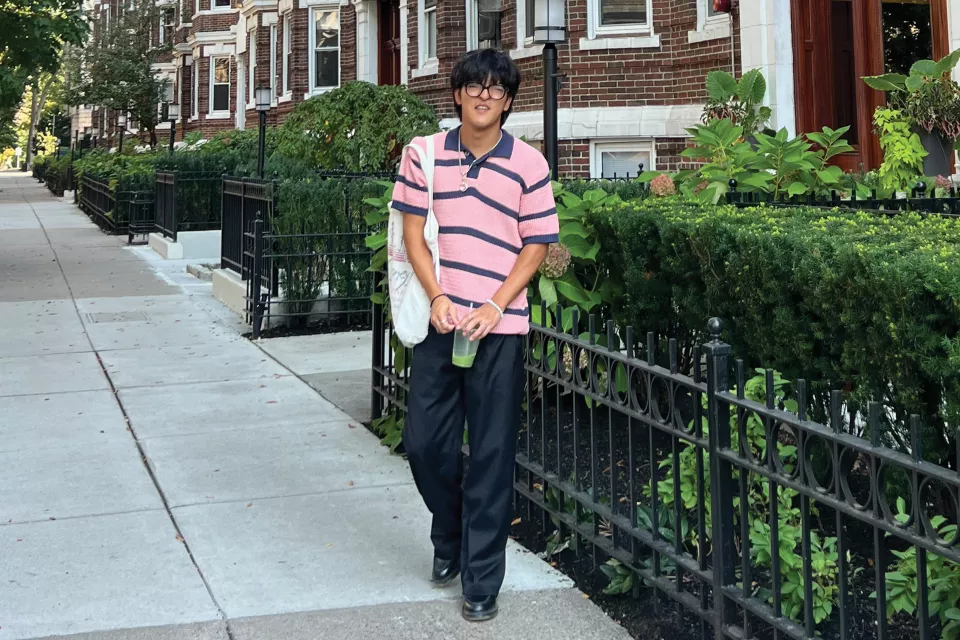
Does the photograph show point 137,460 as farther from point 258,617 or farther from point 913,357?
point 913,357

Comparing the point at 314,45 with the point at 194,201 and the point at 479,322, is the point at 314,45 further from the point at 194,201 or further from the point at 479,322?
the point at 479,322

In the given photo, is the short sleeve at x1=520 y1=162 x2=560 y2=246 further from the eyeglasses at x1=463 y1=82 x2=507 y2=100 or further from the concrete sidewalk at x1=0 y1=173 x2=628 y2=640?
the concrete sidewalk at x1=0 y1=173 x2=628 y2=640

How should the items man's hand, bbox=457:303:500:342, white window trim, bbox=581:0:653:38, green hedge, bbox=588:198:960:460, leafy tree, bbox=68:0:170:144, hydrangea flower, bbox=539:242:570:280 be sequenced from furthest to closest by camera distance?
leafy tree, bbox=68:0:170:144
white window trim, bbox=581:0:653:38
hydrangea flower, bbox=539:242:570:280
man's hand, bbox=457:303:500:342
green hedge, bbox=588:198:960:460

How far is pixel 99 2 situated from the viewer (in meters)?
62.4

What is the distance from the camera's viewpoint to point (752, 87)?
30.6 ft

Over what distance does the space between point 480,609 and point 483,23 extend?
14065 millimetres

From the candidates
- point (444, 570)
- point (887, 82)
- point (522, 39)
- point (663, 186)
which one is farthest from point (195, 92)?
point (444, 570)

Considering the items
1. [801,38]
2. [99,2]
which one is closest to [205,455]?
[801,38]

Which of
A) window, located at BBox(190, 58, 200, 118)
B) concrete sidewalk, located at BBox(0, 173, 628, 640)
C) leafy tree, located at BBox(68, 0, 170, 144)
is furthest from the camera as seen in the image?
leafy tree, located at BBox(68, 0, 170, 144)

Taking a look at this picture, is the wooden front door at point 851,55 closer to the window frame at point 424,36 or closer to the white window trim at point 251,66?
the window frame at point 424,36

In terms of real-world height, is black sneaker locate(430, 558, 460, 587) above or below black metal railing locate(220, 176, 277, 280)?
below

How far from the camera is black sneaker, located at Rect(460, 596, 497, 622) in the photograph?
398 centimetres

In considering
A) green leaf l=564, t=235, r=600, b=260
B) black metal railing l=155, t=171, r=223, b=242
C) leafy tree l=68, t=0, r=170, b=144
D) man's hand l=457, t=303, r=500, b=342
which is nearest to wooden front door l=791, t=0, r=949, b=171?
green leaf l=564, t=235, r=600, b=260

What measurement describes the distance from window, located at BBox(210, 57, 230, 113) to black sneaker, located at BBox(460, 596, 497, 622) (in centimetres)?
3475
